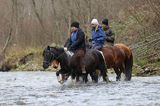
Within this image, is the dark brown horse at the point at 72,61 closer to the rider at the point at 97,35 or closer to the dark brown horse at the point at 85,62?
the dark brown horse at the point at 85,62

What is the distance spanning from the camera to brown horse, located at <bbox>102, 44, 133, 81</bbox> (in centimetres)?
1859

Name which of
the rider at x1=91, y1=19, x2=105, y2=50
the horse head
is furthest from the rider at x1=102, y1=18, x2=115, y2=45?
the horse head

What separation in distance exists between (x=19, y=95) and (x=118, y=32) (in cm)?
2128

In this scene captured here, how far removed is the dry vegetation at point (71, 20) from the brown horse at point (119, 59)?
756cm

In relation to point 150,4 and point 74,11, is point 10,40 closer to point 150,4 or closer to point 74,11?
point 74,11

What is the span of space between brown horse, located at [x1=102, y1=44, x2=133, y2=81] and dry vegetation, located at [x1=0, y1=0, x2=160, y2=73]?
756 centimetres

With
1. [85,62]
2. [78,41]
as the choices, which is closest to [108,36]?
[78,41]

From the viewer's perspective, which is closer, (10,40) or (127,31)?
(127,31)

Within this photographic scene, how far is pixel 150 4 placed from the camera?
2948cm

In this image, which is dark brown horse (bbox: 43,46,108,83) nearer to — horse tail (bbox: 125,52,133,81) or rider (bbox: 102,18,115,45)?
rider (bbox: 102,18,115,45)

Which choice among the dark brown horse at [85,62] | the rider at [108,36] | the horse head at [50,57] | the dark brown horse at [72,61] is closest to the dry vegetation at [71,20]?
the rider at [108,36]

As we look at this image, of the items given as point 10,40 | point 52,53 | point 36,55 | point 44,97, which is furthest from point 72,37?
point 10,40

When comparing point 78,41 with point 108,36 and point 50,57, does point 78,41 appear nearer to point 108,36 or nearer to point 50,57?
point 50,57

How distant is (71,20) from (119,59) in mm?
23038
